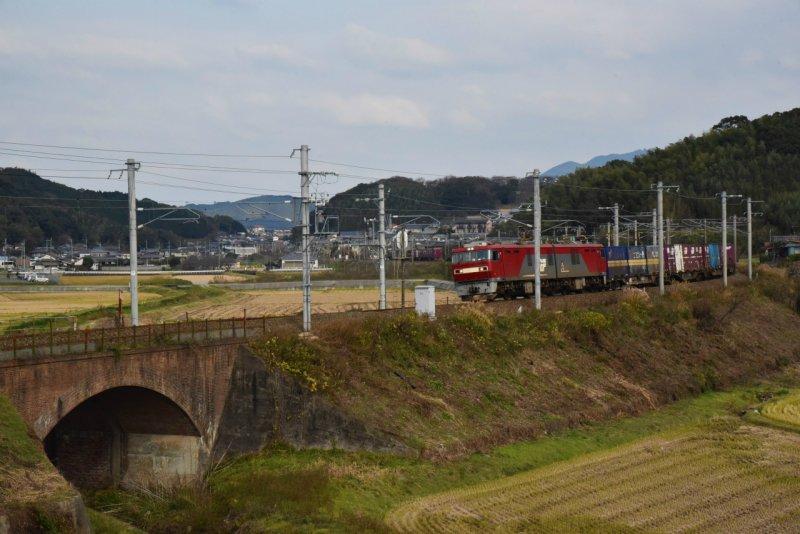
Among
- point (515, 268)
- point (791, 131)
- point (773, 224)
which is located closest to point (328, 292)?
point (515, 268)

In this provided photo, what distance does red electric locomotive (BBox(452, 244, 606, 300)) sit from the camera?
47.4m

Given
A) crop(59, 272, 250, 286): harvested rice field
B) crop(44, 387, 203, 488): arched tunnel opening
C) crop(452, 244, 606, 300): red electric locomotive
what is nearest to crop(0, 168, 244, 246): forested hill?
crop(59, 272, 250, 286): harvested rice field

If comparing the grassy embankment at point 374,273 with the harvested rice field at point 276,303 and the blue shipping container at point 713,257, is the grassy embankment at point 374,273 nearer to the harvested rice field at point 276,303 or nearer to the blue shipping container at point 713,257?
the harvested rice field at point 276,303

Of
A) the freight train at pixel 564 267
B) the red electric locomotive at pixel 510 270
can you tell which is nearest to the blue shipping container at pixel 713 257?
the freight train at pixel 564 267

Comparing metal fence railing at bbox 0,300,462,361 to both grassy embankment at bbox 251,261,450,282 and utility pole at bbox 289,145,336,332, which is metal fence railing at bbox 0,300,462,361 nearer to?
Answer: utility pole at bbox 289,145,336,332

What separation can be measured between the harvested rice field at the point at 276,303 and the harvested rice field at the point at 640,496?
1649cm

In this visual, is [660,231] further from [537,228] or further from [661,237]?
[537,228]

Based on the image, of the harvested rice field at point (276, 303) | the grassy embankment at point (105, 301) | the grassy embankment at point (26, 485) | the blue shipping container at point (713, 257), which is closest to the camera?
the grassy embankment at point (26, 485)

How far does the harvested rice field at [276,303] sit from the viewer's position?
166ft

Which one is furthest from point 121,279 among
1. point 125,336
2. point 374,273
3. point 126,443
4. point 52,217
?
point 52,217

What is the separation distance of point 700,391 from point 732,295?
19515 mm

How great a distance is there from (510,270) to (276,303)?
758 inches

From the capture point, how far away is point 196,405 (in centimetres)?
2789

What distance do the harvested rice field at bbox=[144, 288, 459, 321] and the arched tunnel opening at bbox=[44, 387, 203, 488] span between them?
1682 cm
